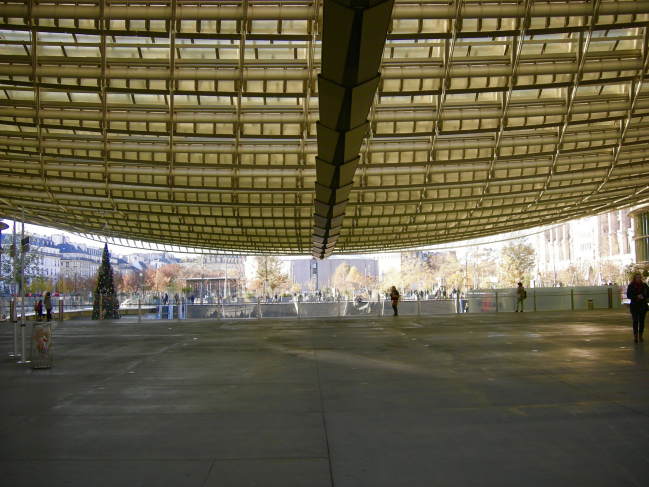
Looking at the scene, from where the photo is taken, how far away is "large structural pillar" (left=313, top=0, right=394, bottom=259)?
8.20m

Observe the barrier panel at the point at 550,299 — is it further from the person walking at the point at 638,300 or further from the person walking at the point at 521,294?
the person walking at the point at 638,300

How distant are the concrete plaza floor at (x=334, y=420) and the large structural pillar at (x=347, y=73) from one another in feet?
18.9

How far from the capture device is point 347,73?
34.0 ft

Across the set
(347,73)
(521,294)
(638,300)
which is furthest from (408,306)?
(347,73)

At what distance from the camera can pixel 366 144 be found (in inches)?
1203

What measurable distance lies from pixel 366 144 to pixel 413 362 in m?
20.2

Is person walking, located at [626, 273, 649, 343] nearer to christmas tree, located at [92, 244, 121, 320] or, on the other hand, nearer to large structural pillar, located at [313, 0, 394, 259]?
large structural pillar, located at [313, 0, 394, 259]

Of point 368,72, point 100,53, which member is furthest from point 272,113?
point 368,72

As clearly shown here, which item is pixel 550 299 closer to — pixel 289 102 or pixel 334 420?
pixel 289 102

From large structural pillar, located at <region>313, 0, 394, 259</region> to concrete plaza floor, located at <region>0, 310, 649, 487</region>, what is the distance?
576 cm

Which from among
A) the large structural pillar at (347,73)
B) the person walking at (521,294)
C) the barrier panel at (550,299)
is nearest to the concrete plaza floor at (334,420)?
the large structural pillar at (347,73)

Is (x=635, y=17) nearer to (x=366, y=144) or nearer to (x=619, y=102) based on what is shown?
(x=619, y=102)

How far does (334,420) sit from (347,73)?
21.3 feet

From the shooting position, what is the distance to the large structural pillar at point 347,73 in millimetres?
8195
